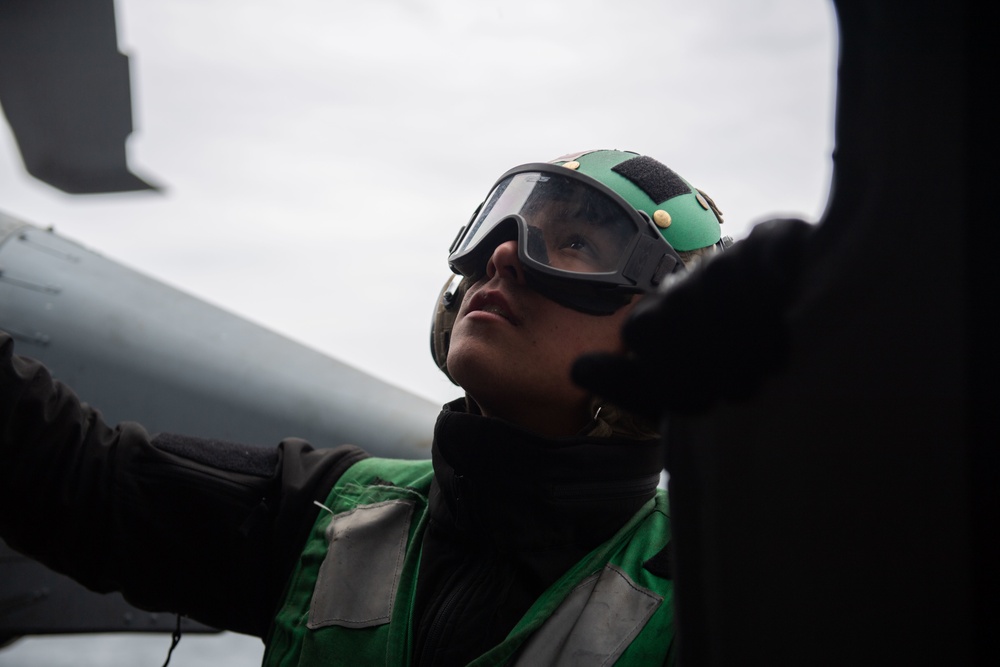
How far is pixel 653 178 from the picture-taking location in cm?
185

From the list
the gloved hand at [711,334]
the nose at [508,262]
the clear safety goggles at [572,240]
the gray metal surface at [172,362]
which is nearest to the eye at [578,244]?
the clear safety goggles at [572,240]

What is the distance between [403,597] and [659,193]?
108cm

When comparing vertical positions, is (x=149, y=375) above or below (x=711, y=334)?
below

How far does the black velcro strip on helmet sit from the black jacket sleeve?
99cm

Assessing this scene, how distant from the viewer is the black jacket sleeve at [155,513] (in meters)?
1.51

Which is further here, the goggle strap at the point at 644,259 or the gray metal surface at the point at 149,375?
the gray metal surface at the point at 149,375

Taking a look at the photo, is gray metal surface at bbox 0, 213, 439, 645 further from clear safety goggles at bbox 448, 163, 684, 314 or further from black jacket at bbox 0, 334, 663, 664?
clear safety goggles at bbox 448, 163, 684, 314

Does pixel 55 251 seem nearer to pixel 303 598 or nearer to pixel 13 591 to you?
pixel 13 591

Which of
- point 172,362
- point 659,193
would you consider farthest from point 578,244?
point 172,362

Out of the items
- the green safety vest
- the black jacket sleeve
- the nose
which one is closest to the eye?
the nose

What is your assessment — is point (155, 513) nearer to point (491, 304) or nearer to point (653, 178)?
point (491, 304)

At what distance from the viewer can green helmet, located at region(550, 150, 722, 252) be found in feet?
5.88

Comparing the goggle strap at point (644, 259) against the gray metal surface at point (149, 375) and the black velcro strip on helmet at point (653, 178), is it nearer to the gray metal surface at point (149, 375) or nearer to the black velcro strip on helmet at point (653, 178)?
the black velcro strip on helmet at point (653, 178)

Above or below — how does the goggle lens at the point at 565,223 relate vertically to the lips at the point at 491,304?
above
